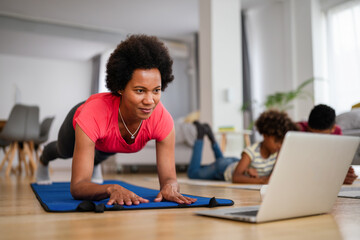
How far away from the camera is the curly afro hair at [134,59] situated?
133 cm

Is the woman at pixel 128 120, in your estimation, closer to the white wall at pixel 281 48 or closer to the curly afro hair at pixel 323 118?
the curly afro hair at pixel 323 118

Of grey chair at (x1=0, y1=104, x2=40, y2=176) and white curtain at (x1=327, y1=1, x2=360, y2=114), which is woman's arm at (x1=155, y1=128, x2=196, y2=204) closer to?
grey chair at (x1=0, y1=104, x2=40, y2=176)

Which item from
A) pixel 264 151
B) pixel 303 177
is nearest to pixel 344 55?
pixel 264 151

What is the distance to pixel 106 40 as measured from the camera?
7.15 meters

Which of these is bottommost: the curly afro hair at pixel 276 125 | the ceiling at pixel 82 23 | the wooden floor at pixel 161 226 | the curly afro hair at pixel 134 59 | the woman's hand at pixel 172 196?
the wooden floor at pixel 161 226

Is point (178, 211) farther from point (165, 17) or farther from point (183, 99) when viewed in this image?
point (183, 99)

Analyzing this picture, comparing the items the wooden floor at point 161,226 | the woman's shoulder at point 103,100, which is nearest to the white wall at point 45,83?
the woman's shoulder at point 103,100

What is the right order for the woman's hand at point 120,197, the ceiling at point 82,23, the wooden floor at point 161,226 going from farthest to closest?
the ceiling at point 82,23 < the woman's hand at point 120,197 < the wooden floor at point 161,226

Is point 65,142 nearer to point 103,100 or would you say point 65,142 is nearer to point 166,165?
point 103,100

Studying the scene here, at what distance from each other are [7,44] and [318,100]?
5.71 meters

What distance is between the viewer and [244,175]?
253cm

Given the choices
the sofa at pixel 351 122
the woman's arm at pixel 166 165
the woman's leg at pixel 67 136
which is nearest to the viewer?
the woman's arm at pixel 166 165

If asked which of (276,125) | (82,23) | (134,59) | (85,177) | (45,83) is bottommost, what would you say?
(85,177)

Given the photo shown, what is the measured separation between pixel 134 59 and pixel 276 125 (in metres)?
1.30
